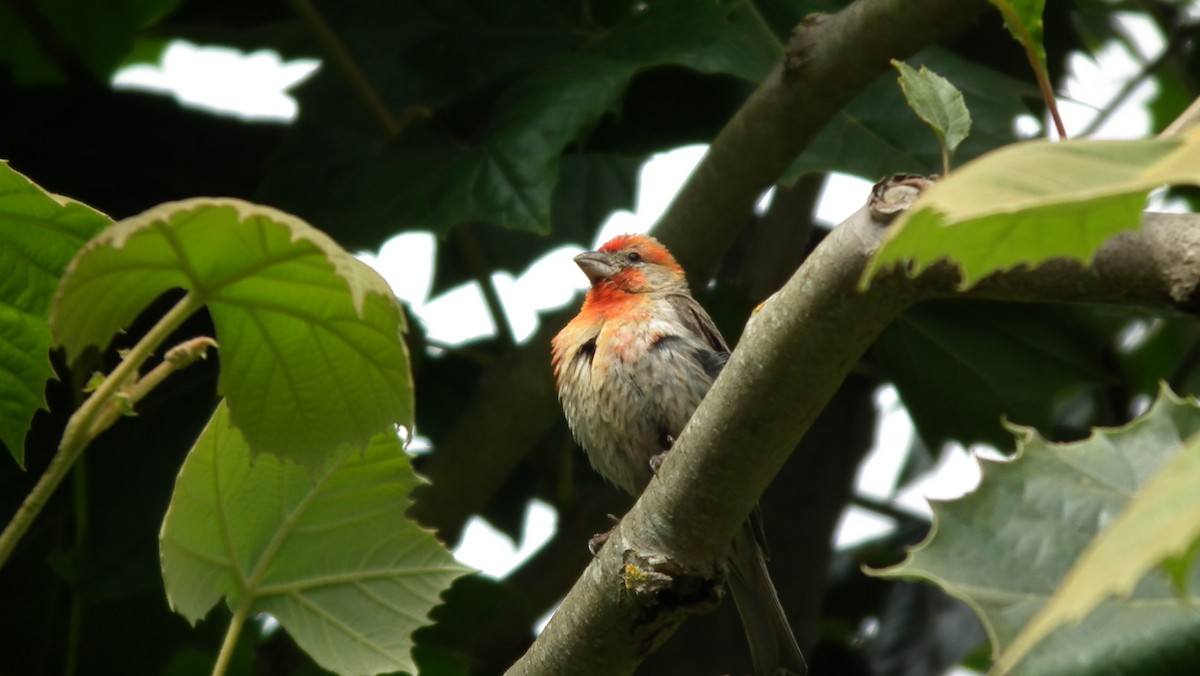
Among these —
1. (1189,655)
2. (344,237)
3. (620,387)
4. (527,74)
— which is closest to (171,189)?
(344,237)

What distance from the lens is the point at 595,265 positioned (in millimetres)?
6277

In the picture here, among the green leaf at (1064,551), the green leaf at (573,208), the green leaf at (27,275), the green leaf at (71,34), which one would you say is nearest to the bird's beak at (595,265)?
the green leaf at (573,208)

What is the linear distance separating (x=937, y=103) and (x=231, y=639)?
173 centimetres

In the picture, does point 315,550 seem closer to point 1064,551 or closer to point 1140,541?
point 1064,551

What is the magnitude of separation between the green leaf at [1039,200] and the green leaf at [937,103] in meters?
0.81

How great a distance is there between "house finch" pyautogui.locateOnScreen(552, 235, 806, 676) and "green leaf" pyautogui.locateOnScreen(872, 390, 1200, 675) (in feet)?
9.06

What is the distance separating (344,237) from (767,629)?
85.3 inches

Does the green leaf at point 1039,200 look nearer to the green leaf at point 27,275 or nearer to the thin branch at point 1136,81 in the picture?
the green leaf at point 27,275

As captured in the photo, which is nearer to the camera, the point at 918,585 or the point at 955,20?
the point at 955,20

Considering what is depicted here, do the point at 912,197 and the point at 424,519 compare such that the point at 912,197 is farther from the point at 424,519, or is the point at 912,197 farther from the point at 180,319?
the point at 424,519

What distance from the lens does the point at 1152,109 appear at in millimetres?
8094

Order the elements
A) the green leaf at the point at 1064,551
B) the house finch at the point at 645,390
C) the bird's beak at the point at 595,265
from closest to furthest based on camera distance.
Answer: the green leaf at the point at 1064,551
the house finch at the point at 645,390
the bird's beak at the point at 595,265

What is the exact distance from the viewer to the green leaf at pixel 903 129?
4906 mm

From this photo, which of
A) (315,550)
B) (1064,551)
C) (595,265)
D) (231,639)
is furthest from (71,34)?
(1064,551)
